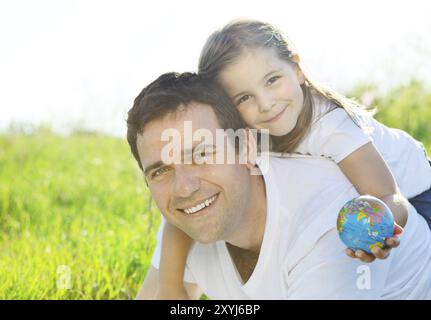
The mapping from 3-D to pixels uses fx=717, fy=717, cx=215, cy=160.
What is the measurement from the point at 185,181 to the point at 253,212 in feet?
1.20

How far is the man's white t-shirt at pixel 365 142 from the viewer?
343 cm

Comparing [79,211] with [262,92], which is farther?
[79,211]

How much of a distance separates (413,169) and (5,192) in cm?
415

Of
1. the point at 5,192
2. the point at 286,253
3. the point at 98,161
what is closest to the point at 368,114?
the point at 286,253

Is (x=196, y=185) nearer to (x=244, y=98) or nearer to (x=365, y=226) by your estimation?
(x=244, y=98)

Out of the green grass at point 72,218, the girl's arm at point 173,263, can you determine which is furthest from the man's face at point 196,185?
the green grass at point 72,218

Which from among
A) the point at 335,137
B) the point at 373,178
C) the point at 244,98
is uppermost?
the point at 244,98

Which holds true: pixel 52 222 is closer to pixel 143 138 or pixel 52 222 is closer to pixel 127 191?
pixel 127 191

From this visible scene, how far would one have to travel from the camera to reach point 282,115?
358 centimetres

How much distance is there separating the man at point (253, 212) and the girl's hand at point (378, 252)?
131mm

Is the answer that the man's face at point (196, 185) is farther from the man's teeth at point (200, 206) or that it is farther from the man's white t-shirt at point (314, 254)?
the man's white t-shirt at point (314, 254)

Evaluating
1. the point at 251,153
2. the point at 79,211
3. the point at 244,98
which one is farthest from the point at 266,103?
the point at 79,211

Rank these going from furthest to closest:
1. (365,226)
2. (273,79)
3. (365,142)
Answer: (273,79), (365,142), (365,226)

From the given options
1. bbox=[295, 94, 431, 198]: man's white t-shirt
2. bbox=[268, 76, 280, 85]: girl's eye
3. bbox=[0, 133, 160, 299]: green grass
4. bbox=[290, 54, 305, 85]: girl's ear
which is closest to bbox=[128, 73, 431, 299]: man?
bbox=[295, 94, 431, 198]: man's white t-shirt
